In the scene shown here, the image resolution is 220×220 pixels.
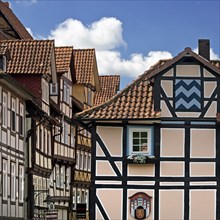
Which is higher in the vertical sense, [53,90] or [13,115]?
[53,90]

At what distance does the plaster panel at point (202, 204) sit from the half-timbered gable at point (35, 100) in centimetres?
1395

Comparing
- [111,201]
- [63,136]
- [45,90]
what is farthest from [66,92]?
[111,201]

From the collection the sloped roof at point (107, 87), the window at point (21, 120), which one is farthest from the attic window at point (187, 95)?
the sloped roof at point (107, 87)

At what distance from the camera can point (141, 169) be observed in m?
33.8

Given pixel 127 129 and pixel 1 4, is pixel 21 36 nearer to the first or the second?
pixel 1 4

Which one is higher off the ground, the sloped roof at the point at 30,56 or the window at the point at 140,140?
the sloped roof at the point at 30,56

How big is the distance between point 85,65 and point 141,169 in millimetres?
31900

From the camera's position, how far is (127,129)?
33.9 meters

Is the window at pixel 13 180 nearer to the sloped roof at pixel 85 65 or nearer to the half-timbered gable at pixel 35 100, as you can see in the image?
the half-timbered gable at pixel 35 100

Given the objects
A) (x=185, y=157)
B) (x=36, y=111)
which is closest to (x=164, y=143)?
(x=185, y=157)

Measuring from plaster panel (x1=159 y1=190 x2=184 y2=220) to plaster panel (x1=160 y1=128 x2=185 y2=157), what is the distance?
1.39m

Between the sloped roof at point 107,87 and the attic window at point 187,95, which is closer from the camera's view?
the attic window at point 187,95

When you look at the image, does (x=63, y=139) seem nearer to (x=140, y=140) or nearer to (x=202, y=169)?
(x=140, y=140)

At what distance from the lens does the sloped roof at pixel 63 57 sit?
5675 centimetres
